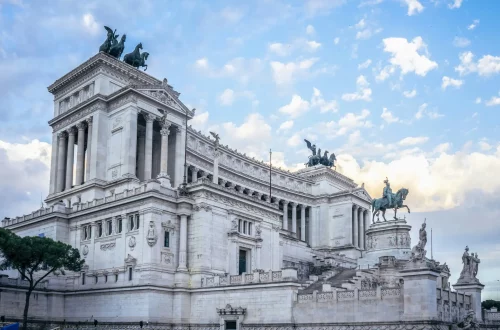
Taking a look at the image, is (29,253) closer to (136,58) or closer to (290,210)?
(136,58)

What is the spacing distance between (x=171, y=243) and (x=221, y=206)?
713cm

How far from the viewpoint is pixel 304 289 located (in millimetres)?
59344

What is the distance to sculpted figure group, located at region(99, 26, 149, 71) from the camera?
8850 cm

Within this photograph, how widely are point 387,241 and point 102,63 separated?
159 ft

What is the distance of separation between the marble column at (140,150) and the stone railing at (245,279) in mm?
27365

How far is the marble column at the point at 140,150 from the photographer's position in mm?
85188

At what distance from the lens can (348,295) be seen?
50312 millimetres

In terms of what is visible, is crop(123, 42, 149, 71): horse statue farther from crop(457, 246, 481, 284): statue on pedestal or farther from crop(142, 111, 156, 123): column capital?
crop(457, 246, 481, 284): statue on pedestal

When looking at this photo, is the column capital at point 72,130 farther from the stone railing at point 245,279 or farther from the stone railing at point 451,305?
the stone railing at point 451,305

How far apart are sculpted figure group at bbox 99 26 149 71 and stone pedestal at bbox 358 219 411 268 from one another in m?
43.4

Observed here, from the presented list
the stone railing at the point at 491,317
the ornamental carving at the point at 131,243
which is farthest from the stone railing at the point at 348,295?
the ornamental carving at the point at 131,243

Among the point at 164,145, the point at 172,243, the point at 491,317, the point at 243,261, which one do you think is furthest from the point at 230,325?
the point at 164,145

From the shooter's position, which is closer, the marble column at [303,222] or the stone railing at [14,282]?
the stone railing at [14,282]

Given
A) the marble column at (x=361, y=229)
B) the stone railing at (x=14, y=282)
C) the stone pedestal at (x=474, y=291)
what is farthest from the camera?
the marble column at (x=361, y=229)
